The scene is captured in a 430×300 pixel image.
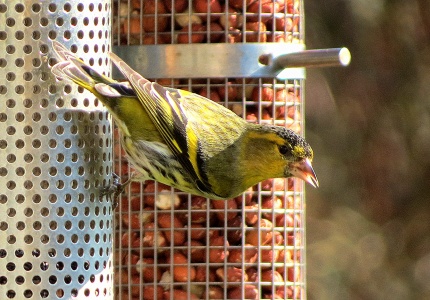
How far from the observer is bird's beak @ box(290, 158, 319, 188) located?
18.2ft

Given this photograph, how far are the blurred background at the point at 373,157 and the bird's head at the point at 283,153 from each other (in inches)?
198

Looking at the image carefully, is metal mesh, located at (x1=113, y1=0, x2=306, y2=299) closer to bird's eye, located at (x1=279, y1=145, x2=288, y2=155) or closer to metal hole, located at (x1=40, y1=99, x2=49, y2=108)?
bird's eye, located at (x1=279, y1=145, x2=288, y2=155)

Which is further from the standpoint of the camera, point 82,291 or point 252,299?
point 252,299

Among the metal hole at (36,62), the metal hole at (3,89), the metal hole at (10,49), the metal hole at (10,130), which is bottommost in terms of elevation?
the metal hole at (10,130)

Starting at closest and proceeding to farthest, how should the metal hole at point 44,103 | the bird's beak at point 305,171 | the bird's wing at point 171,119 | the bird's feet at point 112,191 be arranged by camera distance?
1. the metal hole at point 44,103
2. the bird's feet at point 112,191
3. the bird's wing at point 171,119
4. the bird's beak at point 305,171

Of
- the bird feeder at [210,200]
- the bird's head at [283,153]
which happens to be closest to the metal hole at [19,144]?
the bird's head at [283,153]

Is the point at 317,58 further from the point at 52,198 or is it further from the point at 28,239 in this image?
the point at 28,239

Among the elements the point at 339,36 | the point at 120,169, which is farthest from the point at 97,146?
the point at 339,36

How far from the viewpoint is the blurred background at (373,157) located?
10883 mm

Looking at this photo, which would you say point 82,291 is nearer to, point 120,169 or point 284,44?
point 120,169

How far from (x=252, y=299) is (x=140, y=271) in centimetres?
66

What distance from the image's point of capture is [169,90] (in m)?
5.63

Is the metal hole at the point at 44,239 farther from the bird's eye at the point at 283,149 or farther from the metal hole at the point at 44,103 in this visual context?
the bird's eye at the point at 283,149

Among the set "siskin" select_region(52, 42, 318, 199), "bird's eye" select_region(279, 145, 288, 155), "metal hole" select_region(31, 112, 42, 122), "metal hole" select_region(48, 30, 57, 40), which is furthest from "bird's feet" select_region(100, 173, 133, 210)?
"bird's eye" select_region(279, 145, 288, 155)
